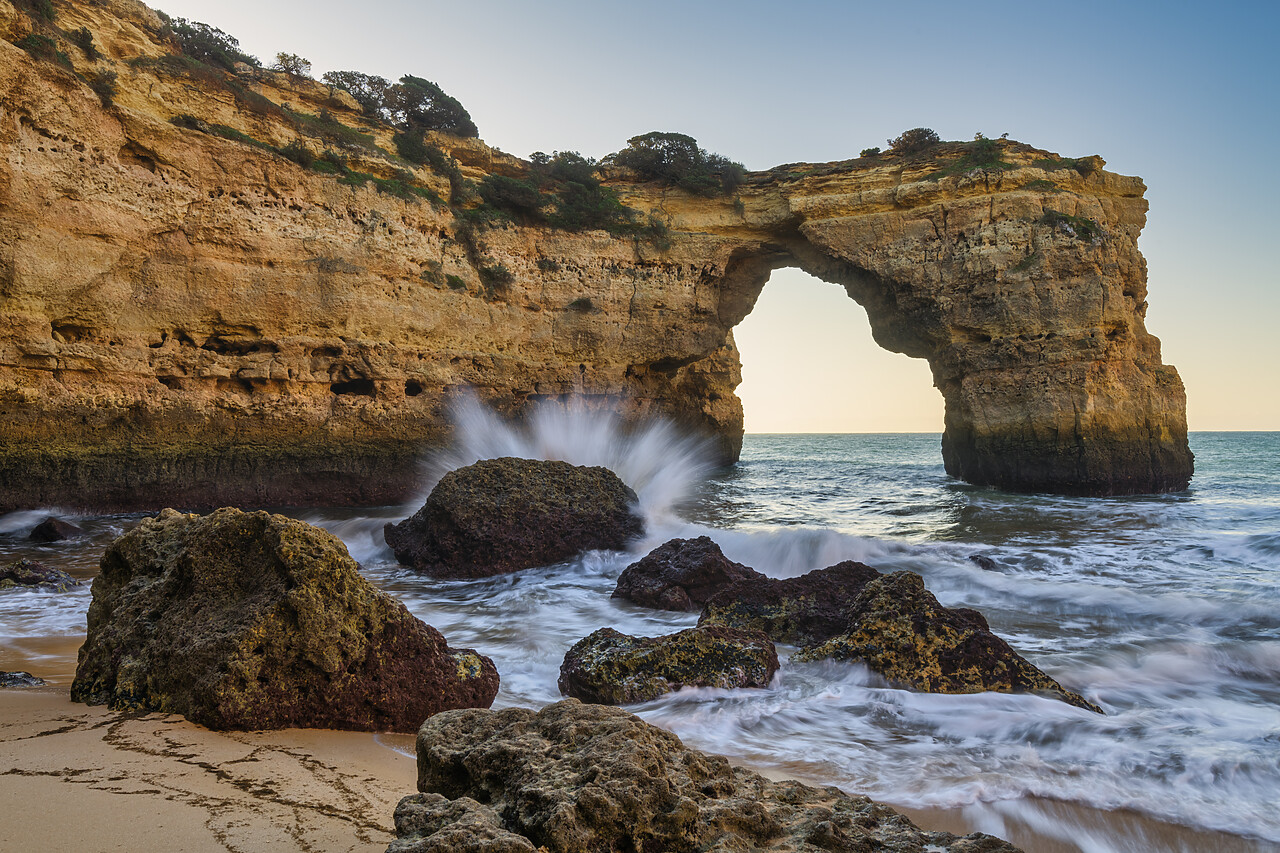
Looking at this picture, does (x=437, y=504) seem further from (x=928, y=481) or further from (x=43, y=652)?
(x=928, y=481)

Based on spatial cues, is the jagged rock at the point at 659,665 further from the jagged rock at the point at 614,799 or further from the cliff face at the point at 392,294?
the cliff face at the point at 392,294

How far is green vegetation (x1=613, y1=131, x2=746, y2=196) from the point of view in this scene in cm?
1822

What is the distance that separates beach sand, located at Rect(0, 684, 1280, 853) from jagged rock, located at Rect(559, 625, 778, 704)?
1273 millimetres

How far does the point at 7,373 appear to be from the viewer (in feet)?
32.3

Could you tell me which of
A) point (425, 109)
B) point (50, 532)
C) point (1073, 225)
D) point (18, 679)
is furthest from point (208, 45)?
point (1073, 225)

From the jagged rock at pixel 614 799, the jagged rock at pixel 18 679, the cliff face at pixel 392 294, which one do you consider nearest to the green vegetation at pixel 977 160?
the cliff face at pixel 392 294

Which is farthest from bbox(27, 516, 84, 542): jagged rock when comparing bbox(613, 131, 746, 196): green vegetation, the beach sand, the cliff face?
bbox(613, 131, 746, 196): green vegetation

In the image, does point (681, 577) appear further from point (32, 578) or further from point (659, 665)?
point (32, 578)

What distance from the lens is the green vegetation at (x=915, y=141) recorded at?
18.0 m

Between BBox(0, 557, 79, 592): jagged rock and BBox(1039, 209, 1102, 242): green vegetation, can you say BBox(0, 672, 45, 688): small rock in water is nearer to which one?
BBox(0, 557, 79, 592): jagged rock

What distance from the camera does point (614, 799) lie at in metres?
1.70

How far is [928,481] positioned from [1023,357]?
5.74 metres

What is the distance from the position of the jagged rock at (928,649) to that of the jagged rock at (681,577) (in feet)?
5.51

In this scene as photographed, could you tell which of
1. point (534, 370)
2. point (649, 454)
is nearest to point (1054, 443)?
point (649, 454)
